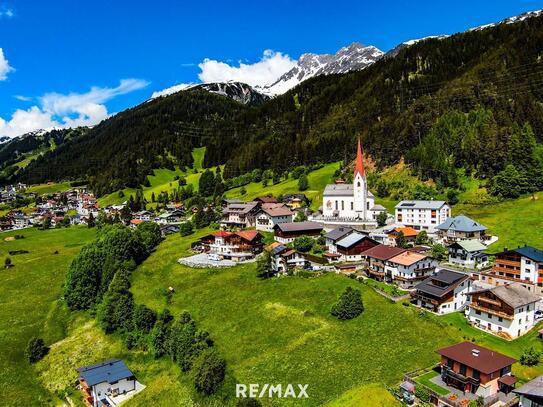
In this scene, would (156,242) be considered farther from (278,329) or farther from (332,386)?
(332,386)

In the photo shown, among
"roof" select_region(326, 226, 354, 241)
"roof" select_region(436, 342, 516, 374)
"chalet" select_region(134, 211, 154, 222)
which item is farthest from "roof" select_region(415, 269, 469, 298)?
"chalet" select_region(134, 211, 154, 222)

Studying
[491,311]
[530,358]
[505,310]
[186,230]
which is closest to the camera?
[530,358]

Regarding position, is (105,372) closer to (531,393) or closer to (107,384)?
(107,384)

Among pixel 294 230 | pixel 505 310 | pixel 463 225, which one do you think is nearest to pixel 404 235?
pixel 463 225

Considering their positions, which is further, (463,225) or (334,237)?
(334,237)

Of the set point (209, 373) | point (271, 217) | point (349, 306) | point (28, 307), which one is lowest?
point (28, 307)

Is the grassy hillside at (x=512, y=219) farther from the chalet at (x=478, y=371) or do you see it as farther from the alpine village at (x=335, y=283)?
the chalet at (x=478, y=371)

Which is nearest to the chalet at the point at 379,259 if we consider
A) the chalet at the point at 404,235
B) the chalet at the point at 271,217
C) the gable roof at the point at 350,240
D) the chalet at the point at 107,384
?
the gable roof at the point at 350,240

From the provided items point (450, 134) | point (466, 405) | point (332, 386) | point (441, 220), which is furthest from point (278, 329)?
point (450, 134)
